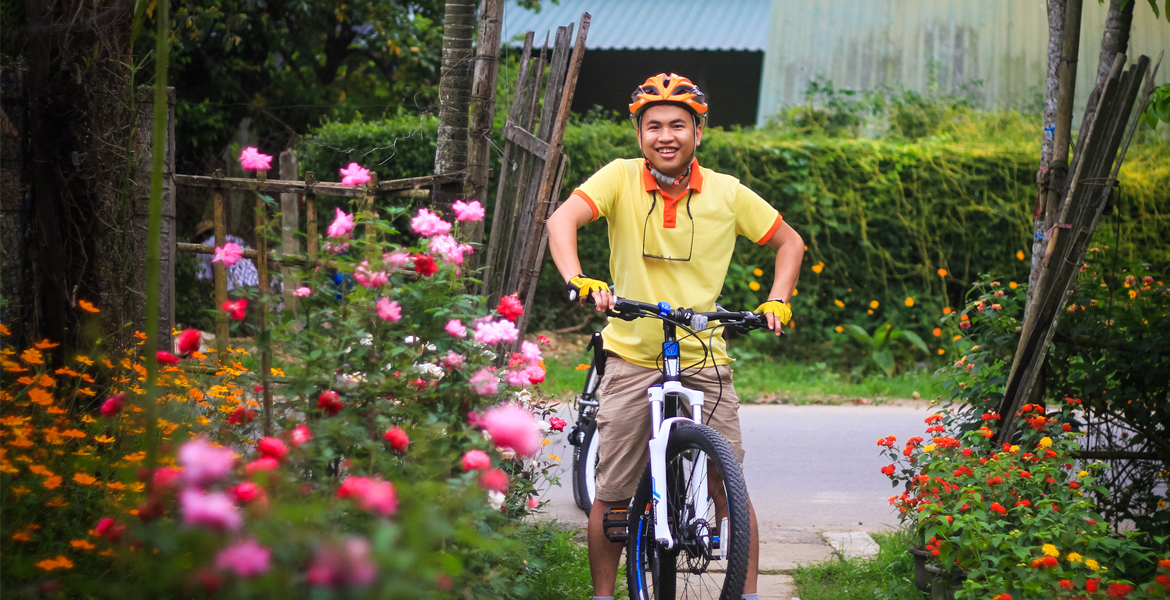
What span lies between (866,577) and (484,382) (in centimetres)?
228

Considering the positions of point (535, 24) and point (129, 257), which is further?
point (535, 24)

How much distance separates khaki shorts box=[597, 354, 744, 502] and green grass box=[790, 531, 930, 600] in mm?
1009

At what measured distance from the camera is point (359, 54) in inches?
561

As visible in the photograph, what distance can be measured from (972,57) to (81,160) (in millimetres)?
12975

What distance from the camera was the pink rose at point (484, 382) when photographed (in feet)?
8.02

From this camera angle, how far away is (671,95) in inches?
119

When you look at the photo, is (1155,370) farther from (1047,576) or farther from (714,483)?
(714,483)

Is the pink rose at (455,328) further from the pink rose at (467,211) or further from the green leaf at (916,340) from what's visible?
the green leaf at (916,340)

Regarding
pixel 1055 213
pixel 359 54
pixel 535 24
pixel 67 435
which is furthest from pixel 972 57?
pixel 67 435

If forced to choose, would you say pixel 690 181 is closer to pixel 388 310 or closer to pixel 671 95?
pixel 671 95

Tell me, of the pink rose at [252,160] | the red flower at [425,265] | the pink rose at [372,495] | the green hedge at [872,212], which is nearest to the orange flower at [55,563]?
the pink rose at [372,495]

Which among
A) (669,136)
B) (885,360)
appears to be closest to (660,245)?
(669,136)

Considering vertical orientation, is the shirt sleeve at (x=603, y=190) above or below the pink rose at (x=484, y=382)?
above

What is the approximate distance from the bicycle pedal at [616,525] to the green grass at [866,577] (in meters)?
0.99
